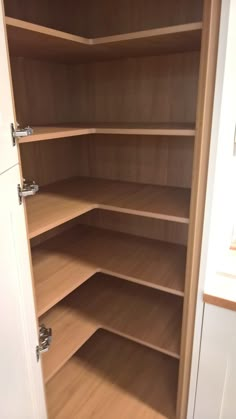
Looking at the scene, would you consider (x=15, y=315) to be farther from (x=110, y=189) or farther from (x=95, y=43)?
(x=95, y=43)

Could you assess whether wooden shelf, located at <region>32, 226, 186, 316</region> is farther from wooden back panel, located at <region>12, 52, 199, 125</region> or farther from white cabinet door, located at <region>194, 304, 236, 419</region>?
wooden back panel, located at <region>12, 52, 199, 125</region>

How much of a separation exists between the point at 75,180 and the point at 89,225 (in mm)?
335

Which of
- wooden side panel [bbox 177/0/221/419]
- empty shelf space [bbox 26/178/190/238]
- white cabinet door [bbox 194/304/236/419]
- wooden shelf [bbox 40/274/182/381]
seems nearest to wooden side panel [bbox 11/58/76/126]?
empty shelf space [bbox 26/178/190/238]

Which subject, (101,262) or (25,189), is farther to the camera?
(101,262)

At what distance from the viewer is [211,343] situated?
1.20 meters

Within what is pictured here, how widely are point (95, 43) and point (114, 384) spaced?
5.57 ft

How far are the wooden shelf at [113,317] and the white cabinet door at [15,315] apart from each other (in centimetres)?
24

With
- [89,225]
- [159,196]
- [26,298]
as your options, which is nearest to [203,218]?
[159,196]

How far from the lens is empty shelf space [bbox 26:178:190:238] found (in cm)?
121

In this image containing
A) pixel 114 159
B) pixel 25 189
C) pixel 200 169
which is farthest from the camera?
pixel 114 159

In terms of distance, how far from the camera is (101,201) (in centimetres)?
142

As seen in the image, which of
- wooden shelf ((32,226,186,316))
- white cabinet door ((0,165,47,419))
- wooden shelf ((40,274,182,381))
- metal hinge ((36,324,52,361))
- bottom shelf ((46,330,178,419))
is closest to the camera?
white cabinet door ((0,165,47,419))

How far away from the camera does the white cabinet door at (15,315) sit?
88cm

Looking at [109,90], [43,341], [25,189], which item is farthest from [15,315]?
[109,90]
